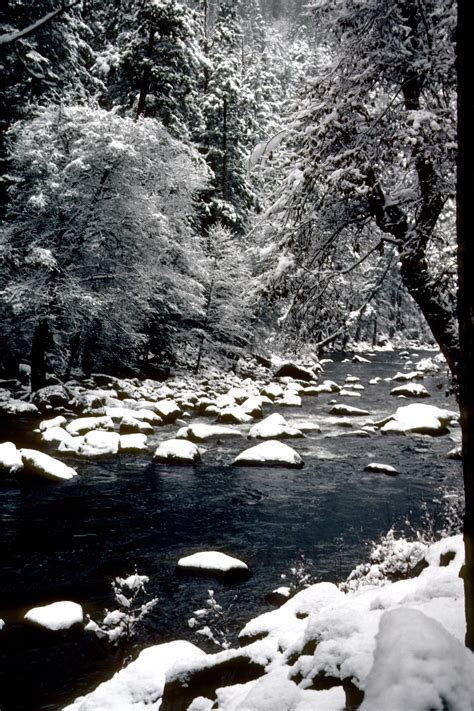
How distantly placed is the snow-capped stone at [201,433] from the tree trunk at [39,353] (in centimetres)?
544

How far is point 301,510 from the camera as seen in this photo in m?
8.91

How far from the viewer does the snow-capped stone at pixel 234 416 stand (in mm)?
15953

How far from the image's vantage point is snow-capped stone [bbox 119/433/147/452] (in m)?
12.0

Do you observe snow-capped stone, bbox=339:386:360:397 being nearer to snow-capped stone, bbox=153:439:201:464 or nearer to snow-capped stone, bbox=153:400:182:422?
snow-capped stone, bbox=153:400:182:422

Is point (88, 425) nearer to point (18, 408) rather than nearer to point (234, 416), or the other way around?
point (18, 408)

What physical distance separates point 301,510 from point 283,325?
3.72m

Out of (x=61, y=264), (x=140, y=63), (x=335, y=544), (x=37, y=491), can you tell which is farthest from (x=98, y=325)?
(x=335, y=544)

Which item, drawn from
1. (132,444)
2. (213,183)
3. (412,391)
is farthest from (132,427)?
(213,183)

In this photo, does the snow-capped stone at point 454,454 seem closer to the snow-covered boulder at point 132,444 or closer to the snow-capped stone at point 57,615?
the snow-covered boulder at point 132,444

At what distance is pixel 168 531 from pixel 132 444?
4431mm

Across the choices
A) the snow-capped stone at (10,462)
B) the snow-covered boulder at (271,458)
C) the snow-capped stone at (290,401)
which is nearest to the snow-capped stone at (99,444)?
the snow-capped stone at (10,462)

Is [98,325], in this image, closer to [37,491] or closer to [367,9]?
[37,491]

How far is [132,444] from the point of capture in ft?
39.5

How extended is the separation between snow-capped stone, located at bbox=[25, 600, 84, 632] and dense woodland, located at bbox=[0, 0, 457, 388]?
13.5ft
